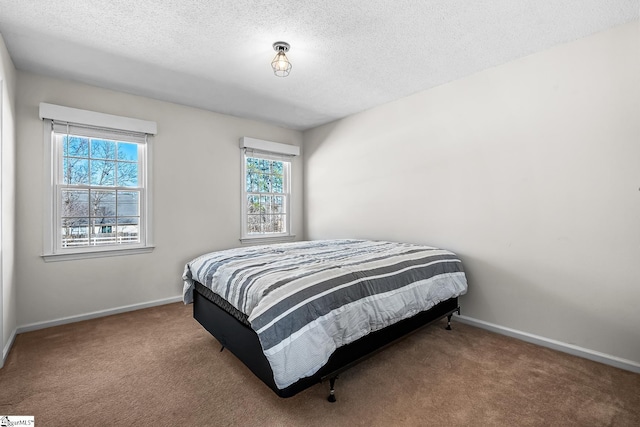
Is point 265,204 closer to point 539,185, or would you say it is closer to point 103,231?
point 103,231

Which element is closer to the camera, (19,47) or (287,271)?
(287,271)

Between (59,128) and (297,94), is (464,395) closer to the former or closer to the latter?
(297,94)

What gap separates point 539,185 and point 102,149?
173 inches

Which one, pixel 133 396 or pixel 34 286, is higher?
pixel 34 286

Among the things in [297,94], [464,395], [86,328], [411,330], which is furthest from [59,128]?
[464,395]

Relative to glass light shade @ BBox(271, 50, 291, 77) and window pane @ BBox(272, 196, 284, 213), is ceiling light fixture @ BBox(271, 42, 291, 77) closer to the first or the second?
glass light shade @ BBox(271, 50, 291, 77)

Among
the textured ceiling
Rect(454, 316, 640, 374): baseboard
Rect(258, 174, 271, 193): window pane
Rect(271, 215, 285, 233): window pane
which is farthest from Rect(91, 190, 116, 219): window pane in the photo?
Rect(454, 316, 640, 374): baseboard

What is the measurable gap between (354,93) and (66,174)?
3.22m

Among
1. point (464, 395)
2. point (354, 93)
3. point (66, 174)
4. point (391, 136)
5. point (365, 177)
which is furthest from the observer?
point (365, 177)

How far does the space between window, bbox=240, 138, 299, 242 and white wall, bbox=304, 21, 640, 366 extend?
5.94 feet

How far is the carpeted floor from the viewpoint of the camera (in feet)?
5.40

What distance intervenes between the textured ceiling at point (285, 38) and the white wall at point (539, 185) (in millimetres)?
260

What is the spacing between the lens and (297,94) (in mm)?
3438

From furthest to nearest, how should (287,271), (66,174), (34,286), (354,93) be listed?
(354,93) → (66,174) → (34,286) → (287,271)
